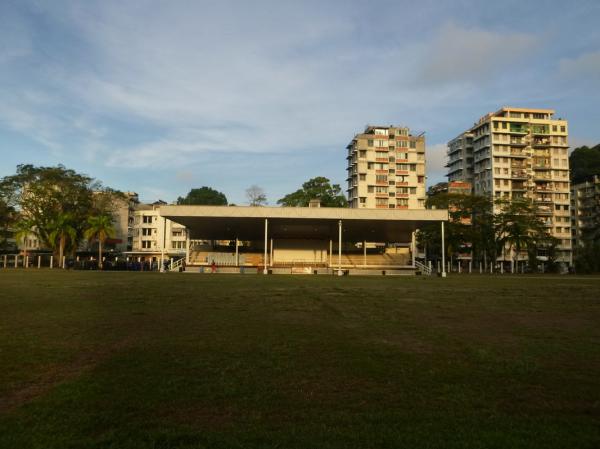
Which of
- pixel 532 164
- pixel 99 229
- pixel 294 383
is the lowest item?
pixel 294 383

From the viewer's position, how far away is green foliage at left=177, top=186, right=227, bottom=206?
4168 inches

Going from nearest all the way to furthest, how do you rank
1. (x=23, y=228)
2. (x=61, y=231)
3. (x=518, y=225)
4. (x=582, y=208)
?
1. (x=61, y=231)
2. (x=23, y=228)
3. (x=518, y=225)
4. (x=582, y=208)

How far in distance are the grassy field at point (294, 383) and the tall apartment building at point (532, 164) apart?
88246 millimetres

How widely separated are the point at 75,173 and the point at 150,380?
61.3 meters

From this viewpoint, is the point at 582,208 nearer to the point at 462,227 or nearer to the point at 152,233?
the point at 462,227

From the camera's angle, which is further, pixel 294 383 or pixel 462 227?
pixel 462 227

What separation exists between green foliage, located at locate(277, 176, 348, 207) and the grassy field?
66.2 meters

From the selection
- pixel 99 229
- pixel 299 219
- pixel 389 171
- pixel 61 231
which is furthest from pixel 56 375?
pixel 389 171

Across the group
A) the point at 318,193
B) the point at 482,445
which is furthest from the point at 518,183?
the point at 482,445

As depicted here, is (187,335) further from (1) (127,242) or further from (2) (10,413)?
(1) (127,242)

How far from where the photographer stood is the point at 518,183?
9312 cm

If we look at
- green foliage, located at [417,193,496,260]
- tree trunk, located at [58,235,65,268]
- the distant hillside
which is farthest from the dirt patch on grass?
the distant hillside

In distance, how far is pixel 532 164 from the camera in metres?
92.4

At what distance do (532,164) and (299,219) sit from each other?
6639 centimetres
